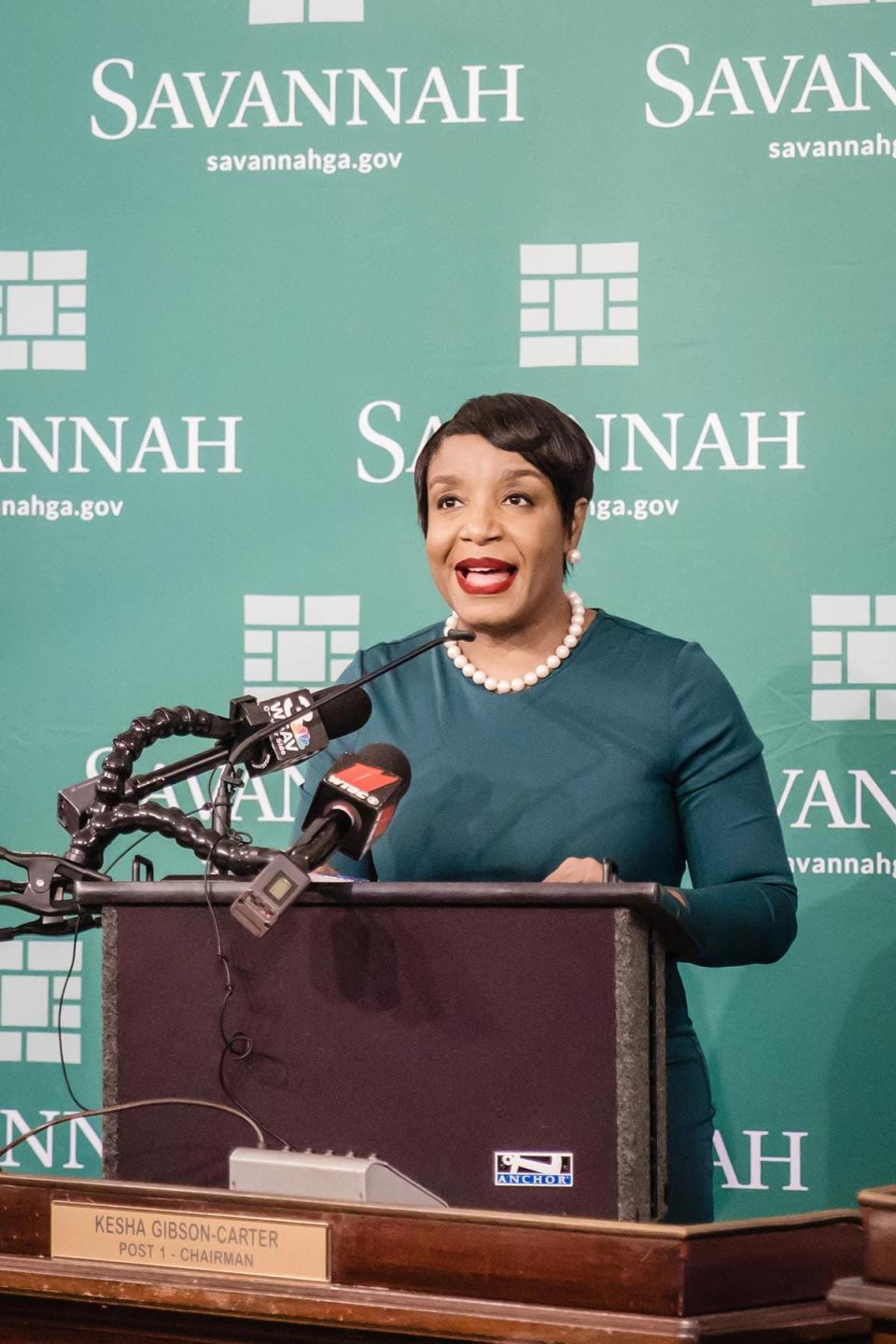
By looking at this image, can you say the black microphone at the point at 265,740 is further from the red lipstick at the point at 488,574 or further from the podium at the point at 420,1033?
the red lipstick at the point at 488,574

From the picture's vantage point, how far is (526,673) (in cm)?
200

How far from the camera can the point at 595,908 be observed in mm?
1357

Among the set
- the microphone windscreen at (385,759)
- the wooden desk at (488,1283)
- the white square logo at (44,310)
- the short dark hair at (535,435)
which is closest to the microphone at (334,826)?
the microphone windscreen at (385,759)

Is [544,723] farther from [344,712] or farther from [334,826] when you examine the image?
[334,826]

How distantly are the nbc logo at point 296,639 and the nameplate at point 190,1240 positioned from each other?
5.46 ft

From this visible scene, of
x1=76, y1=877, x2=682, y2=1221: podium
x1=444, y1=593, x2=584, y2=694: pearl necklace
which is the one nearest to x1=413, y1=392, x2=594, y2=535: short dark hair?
x1=444, y1=593, x2=584, y2=694: pearl necklace

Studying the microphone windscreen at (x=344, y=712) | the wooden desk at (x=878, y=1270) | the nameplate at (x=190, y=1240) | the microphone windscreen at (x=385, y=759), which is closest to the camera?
the wooden desk at (x=878, y=1270)

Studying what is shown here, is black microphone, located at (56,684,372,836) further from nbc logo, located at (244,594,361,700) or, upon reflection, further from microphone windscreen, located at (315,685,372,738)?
nbc logo, located at (244,594,361,700)

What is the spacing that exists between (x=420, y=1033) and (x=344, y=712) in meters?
0.35

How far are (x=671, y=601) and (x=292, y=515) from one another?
0.67 meters

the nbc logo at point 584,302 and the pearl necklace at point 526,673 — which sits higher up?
the nbc logo at point 584,302

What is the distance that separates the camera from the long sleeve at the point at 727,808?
173cm

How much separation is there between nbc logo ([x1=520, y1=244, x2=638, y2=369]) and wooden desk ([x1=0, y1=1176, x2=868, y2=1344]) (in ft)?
6.23

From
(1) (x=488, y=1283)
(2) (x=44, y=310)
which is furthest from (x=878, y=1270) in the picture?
(2) (x=44, y=310)
